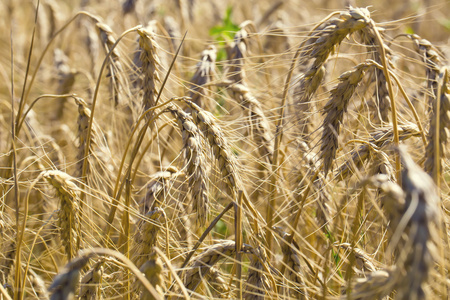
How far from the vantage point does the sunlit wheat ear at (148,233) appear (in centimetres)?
168

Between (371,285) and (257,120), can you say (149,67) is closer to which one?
(257,120)

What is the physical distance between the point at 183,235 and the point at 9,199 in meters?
0.96

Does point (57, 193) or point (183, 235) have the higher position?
point (57, 193)

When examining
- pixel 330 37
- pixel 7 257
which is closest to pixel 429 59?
pixel 330 37

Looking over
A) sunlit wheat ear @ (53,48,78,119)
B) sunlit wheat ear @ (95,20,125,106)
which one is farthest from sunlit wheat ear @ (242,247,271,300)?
sunlit wheat ear @ (53,48,78,119)

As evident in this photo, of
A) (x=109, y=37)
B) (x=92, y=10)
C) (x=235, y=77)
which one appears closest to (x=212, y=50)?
(x=235, y=77)

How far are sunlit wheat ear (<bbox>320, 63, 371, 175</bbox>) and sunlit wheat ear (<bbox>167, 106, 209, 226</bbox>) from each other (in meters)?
0.42

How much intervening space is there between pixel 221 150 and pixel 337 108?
43cm

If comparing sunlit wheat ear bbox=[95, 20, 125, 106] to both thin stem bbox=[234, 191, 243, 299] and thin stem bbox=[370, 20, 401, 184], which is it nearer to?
thin stem bbox=[234, 191, 243, 299]

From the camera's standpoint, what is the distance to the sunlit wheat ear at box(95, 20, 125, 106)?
2.23 m

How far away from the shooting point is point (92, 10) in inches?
192

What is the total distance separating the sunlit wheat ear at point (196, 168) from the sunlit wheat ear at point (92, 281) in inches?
13.7

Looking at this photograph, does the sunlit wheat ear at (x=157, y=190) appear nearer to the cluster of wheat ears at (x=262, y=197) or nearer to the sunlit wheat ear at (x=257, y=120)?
the cluster of wheat ears at (x=262, y=197)

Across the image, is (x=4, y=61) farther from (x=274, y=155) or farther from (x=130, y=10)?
(x=274, y=155)
